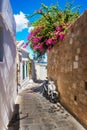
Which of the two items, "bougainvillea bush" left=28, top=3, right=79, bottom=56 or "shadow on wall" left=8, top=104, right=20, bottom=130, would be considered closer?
"shadow on wall" left=8, top=104, right=20, bottom=130

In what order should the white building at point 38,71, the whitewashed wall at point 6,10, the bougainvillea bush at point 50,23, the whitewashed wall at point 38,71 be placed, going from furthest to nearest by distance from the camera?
the whitewashed wall at point 38,71 → the white building at point 38,71 → the bougainvillea bush at point 50,23 → the whitewashed wall at point 6,10

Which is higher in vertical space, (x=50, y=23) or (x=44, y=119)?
(x=50, y=23)

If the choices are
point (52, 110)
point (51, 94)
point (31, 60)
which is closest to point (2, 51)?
point (52, 110)

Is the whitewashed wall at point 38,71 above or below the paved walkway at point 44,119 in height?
above

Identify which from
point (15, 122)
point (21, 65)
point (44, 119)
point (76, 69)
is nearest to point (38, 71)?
point (21, 65)

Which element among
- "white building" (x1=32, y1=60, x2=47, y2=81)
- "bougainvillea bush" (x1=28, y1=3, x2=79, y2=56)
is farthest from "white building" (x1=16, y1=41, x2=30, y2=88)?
"white building" (x1=32, y1=60, x2=47, y2=81)

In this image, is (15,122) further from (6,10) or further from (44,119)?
(6,10)

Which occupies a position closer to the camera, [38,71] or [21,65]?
[21,65]

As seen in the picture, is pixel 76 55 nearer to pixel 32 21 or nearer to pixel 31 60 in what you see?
pixel 32 21

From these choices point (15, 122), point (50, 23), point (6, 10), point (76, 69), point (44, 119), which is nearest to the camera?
point (6, 10)

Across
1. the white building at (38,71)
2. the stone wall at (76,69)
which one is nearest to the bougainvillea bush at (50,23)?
the stone wall at (76,69)

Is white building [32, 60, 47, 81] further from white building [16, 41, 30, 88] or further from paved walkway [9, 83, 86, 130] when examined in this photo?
paved walkway [9, 83, 86, 130]

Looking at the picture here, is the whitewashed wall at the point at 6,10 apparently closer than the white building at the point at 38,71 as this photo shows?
Yes

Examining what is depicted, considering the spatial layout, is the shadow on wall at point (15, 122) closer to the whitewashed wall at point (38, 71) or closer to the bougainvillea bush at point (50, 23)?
the bougainvillea bush at point (50, 23)
